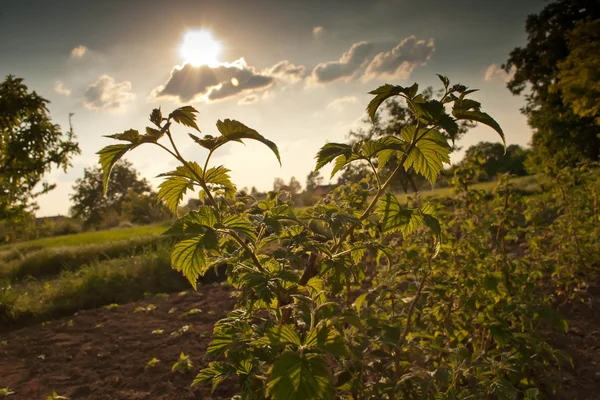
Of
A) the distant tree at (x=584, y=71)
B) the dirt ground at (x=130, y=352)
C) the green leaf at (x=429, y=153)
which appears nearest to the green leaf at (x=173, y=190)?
the green leaf at (x=429, y=153)

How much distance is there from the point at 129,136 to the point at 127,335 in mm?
4331

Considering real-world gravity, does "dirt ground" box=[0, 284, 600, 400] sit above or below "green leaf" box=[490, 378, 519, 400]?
below

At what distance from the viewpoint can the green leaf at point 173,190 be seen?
1.18m

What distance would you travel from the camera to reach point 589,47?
1614 cm

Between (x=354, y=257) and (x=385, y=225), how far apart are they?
288 millimetres

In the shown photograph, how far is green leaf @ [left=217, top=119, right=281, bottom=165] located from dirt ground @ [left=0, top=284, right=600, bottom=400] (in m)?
2.60

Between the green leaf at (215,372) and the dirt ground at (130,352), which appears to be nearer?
the green leaf at (215,372)

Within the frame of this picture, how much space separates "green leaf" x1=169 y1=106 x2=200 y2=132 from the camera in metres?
1.10

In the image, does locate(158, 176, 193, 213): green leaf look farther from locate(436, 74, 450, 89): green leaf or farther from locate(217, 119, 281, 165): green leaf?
locate(436, 74, 450, 89): green leaf

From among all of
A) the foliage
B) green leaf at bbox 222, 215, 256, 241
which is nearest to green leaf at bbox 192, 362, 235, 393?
green leaf at bbox 222, 215, 256, 241

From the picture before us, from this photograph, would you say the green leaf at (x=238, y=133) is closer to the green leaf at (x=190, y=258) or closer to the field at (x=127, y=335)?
the green leaf at (x=190, y=258)

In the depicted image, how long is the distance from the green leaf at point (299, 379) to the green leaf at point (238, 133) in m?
0.49

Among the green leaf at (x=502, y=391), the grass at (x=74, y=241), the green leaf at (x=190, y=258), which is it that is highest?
the green leaf at (x=190, y=258)

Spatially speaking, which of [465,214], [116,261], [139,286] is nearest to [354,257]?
[465,214]
